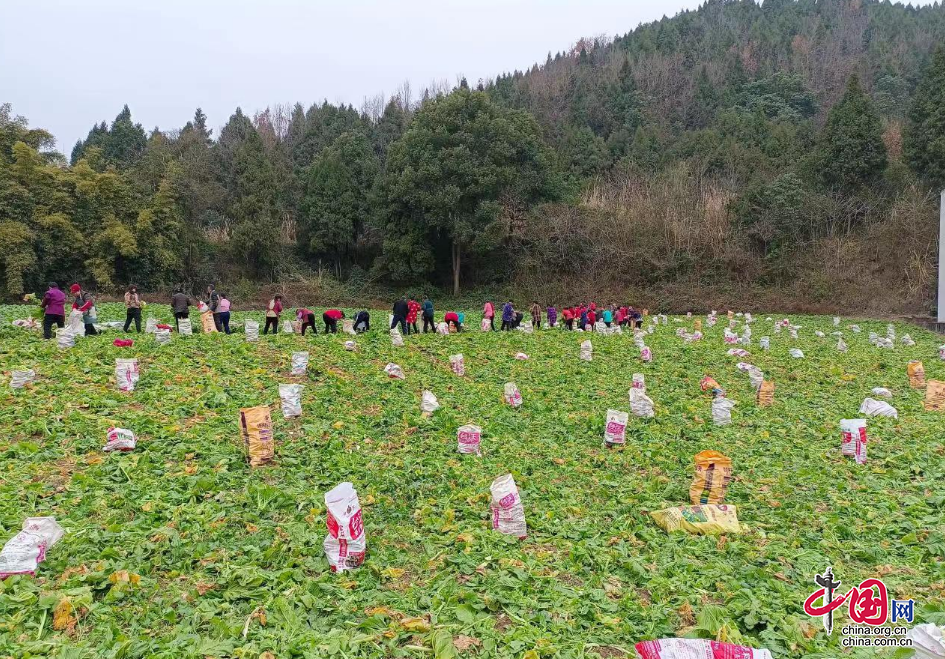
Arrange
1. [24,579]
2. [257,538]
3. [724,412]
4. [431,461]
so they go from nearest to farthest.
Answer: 1. [24,579]
2. [257,538]
3. [431,461]
4. [724,412]

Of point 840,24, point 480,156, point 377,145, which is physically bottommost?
point 480,156

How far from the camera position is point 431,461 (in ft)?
23.4

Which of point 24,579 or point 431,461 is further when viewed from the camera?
point 431,461

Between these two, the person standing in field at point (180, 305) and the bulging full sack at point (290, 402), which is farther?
the person standing in field at point (180, 305)

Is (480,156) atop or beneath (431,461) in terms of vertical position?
atop

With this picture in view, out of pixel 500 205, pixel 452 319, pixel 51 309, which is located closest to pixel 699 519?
pixel 452 319

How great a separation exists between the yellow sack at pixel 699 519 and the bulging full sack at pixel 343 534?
2878mm

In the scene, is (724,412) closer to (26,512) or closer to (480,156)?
(26,512)

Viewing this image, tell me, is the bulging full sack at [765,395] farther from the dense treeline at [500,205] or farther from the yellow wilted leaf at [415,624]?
the dense treeline at [500,205]

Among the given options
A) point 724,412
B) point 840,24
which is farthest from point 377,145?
point 840,24

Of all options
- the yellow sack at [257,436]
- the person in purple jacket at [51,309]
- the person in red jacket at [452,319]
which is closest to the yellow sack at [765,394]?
the yellow sack at [257,436]

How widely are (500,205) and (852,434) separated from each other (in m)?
27.8

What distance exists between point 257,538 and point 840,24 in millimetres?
94877

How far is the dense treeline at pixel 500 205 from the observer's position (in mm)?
31203
